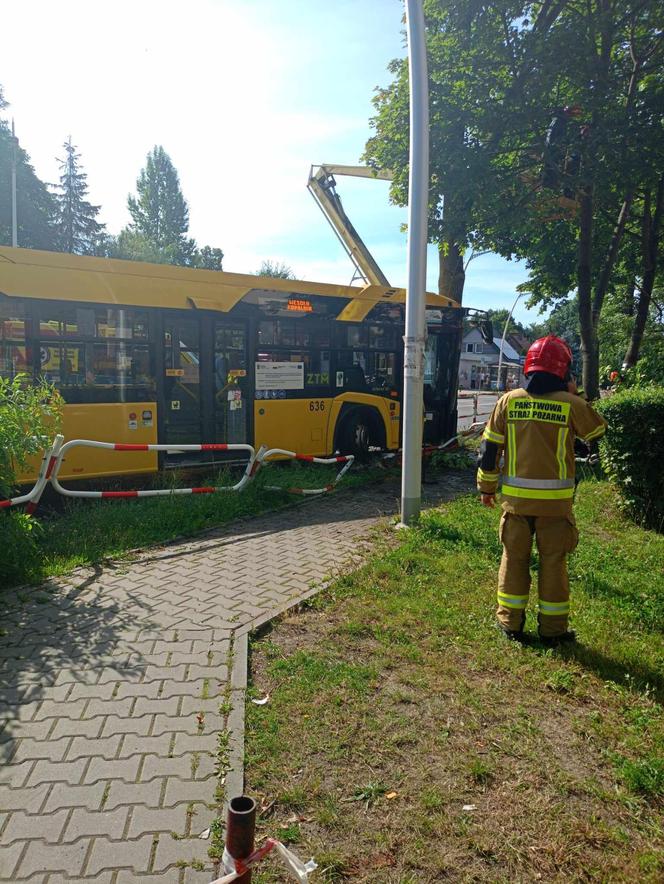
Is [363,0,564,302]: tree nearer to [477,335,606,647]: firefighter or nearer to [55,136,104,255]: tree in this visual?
[477,335,606,647]: firefighter

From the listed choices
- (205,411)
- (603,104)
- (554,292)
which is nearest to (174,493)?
(205,411)

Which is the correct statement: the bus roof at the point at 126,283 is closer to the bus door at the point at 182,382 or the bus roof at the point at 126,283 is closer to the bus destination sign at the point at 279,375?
the bus door at the point at 182,382

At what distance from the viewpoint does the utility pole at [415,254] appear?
7086 mm

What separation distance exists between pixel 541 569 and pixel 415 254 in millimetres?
4311

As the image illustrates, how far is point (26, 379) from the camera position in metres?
7.98

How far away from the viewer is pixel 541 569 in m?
4.32

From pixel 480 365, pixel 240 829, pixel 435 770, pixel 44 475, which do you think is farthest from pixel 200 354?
pixel 480 365

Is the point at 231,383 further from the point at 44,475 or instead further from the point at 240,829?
the point at 240,829

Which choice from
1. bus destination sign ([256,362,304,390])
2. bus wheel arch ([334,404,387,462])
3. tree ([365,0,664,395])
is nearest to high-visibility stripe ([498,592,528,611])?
bus destination sign ([256,362,304,390])

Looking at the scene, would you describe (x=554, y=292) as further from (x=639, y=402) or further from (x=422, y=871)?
(x=422, y=871)

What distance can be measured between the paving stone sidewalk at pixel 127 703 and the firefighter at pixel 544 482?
180cm

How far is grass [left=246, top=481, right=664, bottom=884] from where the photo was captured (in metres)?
2.57

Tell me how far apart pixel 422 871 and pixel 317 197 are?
48.1 ft

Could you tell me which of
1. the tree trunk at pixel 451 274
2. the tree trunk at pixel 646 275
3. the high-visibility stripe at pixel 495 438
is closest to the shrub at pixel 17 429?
the high-visibility stripe at pixel 495 438
